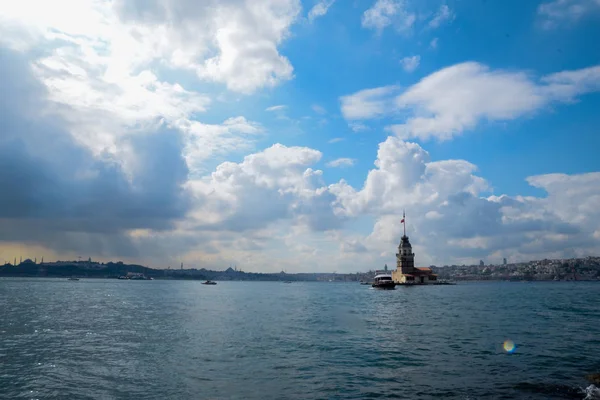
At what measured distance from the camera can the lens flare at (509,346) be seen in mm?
30812

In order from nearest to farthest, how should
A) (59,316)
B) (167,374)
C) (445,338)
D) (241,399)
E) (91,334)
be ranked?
(241,399), (167,374), (445,338), (91,334), (59,316)

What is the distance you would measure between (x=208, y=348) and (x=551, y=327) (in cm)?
3511

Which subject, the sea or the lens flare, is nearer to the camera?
the sea

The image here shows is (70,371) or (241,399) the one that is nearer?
(241,399)

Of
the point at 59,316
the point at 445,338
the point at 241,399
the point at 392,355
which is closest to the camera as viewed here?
the point at 241,399

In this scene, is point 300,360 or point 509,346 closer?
point 300,360

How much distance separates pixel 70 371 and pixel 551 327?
145 feet

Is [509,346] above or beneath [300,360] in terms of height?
beneath

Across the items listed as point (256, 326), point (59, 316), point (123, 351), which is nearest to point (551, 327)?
point (256, 326)

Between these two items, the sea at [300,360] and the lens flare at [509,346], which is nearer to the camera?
the sea at [300,360]

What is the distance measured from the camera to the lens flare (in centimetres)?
3081

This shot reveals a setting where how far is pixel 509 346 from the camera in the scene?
32.5 m

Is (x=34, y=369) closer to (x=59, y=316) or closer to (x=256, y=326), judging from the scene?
(x=256, y=326)

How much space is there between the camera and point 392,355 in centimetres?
2961
